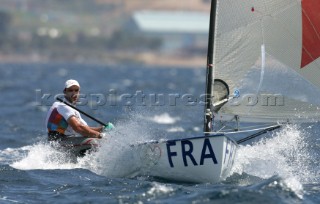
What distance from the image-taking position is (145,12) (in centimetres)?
16188

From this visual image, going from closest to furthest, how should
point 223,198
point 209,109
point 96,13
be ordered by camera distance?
point 223,198 < point 209,109 < point 96,13

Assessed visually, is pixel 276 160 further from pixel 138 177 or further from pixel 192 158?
pixel 138 177

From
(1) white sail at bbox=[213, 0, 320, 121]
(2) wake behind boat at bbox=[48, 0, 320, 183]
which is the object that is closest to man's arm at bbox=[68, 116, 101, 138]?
(2) wake behind boat at bbox=[48, 0, 320, 183]

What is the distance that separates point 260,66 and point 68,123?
3088mm

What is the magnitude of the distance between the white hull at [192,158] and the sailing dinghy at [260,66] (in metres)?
0.02

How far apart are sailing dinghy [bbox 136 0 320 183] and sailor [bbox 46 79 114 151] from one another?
1331 millimetres

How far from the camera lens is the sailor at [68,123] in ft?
45.2

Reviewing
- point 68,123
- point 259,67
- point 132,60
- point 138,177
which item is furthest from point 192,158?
point 132,60

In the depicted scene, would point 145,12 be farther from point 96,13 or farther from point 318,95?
point 318,95

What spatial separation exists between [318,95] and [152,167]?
2.74m

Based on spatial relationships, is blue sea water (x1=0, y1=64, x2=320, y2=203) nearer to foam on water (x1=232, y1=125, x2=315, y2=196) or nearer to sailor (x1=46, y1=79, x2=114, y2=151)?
foam on water (x1=232, y1=125, x2=315, y2=196)

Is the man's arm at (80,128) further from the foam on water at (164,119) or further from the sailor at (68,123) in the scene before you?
the foam on water at (164,119)

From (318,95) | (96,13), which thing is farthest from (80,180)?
(96,13)
